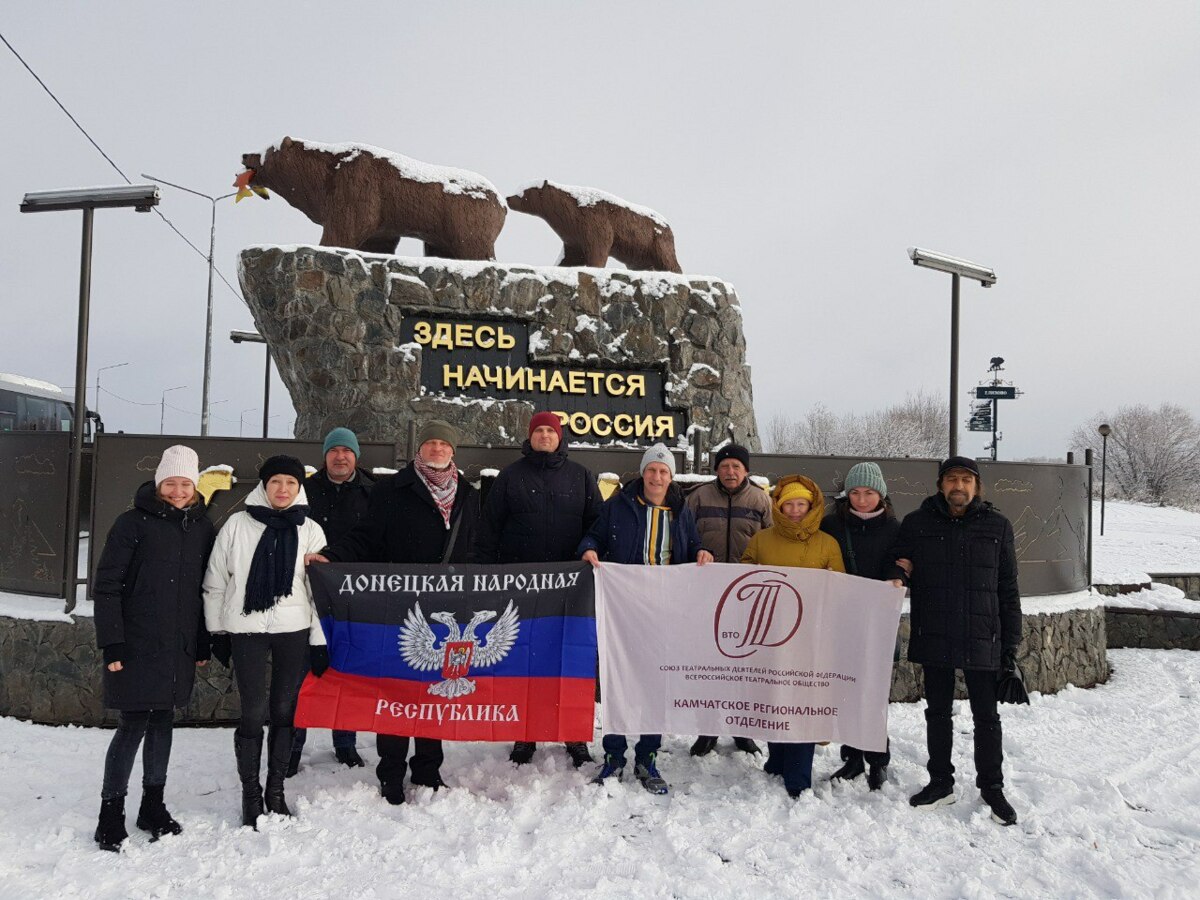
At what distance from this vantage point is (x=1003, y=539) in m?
3.72

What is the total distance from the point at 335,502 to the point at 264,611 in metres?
1.05

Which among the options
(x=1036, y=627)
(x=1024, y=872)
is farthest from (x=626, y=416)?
(x=1024, y=872)

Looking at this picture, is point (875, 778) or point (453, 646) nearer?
point (453, 646)

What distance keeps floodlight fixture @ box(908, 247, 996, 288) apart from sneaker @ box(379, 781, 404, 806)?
248 inches

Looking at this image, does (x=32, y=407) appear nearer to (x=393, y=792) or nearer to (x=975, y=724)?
(x=393, y=792)

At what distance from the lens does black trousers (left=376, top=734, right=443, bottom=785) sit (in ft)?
11.9

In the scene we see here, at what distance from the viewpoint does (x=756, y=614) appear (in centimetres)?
391

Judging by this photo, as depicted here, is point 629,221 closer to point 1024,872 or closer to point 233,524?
point 233,524

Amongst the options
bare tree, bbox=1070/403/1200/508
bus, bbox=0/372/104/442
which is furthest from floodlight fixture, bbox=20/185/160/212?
bare tree, bbox=1070/403/1200/508

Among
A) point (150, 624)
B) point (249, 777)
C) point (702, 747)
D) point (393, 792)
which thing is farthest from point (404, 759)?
point (702, 747)

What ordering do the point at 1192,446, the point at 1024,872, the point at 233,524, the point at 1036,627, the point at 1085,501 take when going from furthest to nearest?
the point at 1192,446 < the point at 1085,501 < the point at 1036,627 < the point at 233,524 < the point at 1024,872

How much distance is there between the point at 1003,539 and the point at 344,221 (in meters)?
7.45

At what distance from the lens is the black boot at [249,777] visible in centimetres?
337

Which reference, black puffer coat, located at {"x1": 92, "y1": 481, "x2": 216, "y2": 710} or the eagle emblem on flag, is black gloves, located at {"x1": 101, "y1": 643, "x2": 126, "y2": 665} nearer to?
black puffer coat, located at {"x1": 92, "y1": 481, "x2": 216, "y2": 710}
